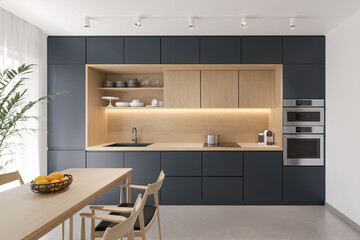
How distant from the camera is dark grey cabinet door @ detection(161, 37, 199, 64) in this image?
149 inches

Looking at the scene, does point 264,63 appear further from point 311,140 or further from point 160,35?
point 160,35

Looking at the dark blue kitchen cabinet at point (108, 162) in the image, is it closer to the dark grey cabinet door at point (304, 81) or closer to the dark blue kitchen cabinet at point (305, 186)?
the dark blue kitchen cabinet at point (305, 186)

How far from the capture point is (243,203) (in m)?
3.78

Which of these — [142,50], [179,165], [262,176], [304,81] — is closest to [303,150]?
[262,176]

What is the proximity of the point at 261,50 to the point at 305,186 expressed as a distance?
2158 mm

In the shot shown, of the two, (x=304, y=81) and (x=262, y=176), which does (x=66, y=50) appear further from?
(x=304, y=81)

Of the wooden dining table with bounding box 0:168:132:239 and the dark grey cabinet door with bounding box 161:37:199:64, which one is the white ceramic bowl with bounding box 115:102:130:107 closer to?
the dark grey cabinet door with bounding box 161:37:199:64

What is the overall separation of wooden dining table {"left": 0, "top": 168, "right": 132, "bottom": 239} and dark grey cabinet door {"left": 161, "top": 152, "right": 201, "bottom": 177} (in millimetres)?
1496

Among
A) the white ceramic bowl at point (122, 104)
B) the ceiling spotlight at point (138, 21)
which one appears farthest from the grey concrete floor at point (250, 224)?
the ceiling spotlight at point (138, 21)

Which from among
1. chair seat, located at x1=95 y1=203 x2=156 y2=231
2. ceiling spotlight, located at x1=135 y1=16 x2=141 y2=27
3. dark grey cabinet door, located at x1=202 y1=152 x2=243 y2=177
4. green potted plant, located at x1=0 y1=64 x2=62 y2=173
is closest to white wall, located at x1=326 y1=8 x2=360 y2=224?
dark grey cabinet door, located at x1=202 y1=152 x2=243 y2=177

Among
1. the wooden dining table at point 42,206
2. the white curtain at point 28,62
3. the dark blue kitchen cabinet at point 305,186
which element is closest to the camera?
the wooden dining table at point 42,206

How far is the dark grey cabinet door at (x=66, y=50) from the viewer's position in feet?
12.5

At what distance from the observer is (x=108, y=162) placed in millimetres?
3770

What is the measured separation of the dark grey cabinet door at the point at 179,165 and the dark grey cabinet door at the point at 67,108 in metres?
1.31
